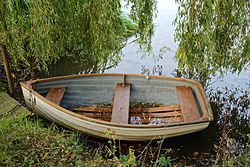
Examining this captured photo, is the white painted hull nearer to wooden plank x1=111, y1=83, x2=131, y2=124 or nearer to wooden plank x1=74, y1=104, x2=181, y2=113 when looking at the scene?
wooden plank x1=111, y1=83, x2=131, y2=124

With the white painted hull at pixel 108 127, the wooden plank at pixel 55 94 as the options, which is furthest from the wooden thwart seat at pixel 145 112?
the white painted hull at pixel 108 127

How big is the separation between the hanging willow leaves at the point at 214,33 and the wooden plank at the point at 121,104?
935mm

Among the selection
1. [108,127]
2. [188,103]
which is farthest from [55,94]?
[188,103]

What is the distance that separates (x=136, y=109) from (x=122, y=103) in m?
0.23

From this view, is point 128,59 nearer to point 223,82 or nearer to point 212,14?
point 223,82

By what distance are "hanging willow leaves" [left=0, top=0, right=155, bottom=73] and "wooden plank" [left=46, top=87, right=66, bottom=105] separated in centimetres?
43

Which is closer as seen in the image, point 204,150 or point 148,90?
point 204,150

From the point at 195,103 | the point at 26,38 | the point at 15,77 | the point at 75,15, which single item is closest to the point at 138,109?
the point at 195,103

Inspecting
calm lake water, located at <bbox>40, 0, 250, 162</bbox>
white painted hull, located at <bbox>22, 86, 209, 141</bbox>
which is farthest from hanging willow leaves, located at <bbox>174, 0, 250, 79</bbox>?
calm lake water, located at <bbox>40, 0, 250, 162</bbox>

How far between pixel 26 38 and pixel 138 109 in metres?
1.63

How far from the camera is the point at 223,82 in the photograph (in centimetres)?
505

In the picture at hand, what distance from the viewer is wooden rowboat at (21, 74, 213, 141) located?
329 cm

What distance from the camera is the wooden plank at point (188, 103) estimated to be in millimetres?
3536

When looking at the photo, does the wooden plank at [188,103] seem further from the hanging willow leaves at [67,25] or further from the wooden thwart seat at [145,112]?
the hanging willow leaves at [67,25]
